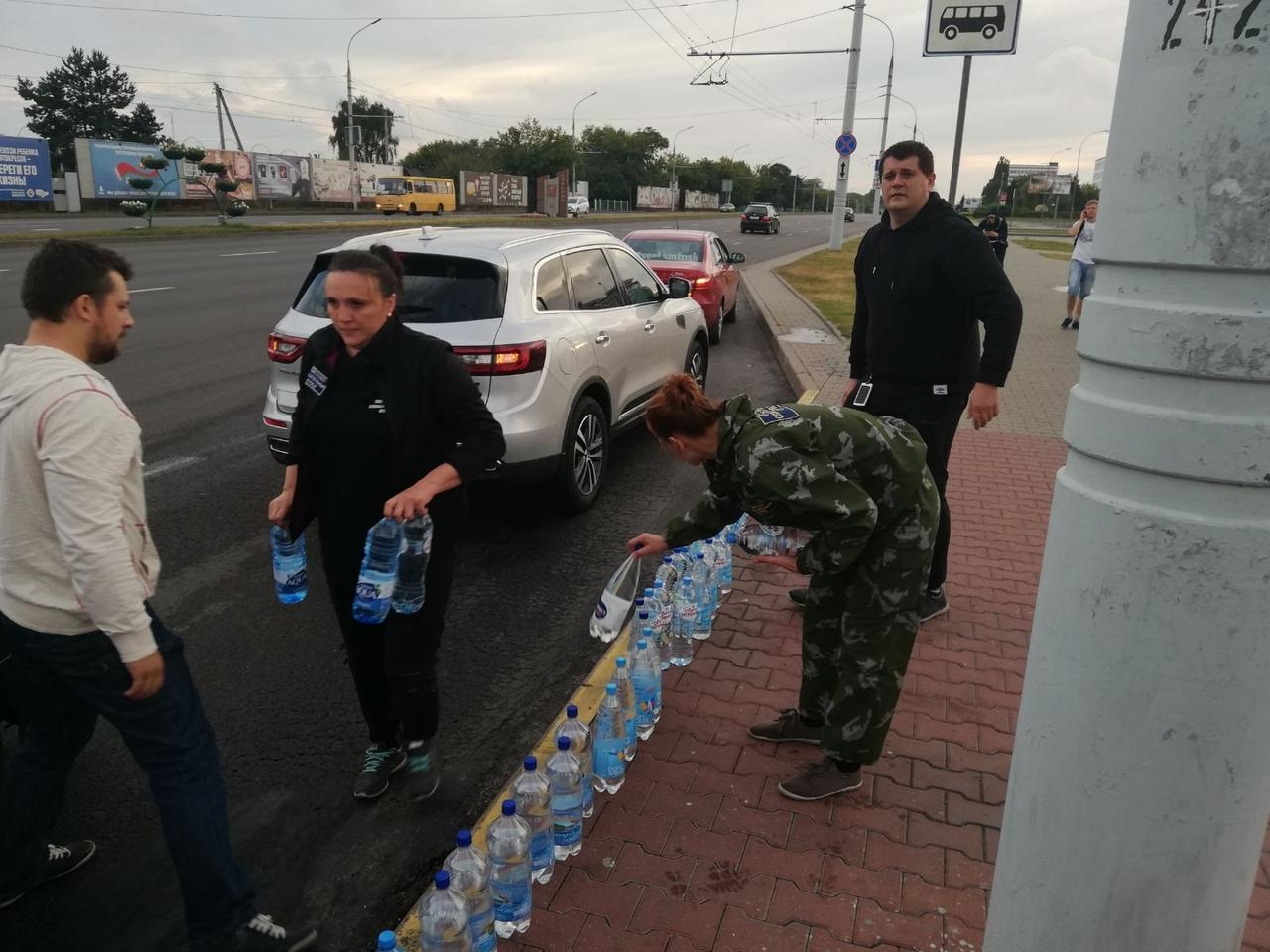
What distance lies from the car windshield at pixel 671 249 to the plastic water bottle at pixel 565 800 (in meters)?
11.1

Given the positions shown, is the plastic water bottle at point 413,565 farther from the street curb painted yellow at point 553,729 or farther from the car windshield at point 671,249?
the car windshield at point 671,249

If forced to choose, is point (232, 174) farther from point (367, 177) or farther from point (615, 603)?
point (615, 603)

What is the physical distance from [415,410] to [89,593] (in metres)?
1.11

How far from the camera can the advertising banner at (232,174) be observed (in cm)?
4597

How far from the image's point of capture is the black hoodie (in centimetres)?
391

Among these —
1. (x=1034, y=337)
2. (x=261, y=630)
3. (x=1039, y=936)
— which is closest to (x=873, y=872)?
(x=1039, y=936)

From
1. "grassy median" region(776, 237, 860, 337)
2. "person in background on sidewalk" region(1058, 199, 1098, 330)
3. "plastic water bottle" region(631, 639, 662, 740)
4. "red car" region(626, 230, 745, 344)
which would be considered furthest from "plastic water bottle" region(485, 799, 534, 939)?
"person in background on sidewalk" region(1058, 199, 1098, 330)

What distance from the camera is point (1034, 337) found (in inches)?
590

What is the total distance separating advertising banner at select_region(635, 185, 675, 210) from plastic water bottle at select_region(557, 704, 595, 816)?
3760 inches

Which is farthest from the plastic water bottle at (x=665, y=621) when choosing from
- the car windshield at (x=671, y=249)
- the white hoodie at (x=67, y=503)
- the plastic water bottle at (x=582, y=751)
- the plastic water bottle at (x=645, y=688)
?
the car windshield at (x=671, y=249)

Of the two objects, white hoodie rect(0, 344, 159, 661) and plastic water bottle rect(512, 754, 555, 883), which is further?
plastic water bottle rect(512, 754, 555, 883)

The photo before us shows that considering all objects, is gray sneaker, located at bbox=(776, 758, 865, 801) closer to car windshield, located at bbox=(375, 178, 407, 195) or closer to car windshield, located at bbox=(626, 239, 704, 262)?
car windshield, located at bbox=(626, 239, 704, 262)

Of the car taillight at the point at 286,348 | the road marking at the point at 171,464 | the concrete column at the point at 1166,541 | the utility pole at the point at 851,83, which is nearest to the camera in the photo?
the concrete column at the point at 1166,541

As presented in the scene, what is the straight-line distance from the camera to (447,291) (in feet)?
17.9
